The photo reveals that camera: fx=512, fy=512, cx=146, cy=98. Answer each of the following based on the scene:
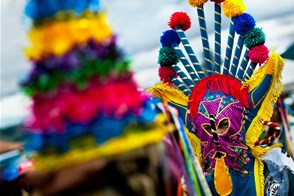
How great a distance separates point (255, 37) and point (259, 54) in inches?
4.9

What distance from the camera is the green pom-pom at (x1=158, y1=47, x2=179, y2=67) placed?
3662mm

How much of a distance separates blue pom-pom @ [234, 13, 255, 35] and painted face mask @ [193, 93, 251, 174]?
1.54 feet

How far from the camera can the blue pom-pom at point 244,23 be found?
140 inches

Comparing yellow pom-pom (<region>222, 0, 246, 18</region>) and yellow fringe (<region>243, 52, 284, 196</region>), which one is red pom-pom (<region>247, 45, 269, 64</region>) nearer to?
yellow fringe (<region>243, 52, 284, 196</region>)

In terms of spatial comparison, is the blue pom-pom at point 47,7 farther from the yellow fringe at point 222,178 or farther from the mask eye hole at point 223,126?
the yellow fringe at point 222,178

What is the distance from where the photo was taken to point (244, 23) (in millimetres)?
3545

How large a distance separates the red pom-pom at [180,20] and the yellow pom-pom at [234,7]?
0.95 feet

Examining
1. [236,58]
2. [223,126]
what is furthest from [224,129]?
[236,58]

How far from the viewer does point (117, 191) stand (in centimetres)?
152

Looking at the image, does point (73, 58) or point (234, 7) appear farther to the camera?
point (234, 7)

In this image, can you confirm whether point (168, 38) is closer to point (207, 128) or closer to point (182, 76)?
point (182, 76)

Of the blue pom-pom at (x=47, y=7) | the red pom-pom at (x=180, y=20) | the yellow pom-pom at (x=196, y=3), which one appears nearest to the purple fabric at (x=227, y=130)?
the red pom-pom at (x=180, y=20)

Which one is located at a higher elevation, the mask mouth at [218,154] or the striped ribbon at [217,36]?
the striped ribbon at [217,36]

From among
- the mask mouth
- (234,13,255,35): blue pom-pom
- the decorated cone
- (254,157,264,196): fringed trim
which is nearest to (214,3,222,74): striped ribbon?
(234,13,255,35): blue pom-pom
